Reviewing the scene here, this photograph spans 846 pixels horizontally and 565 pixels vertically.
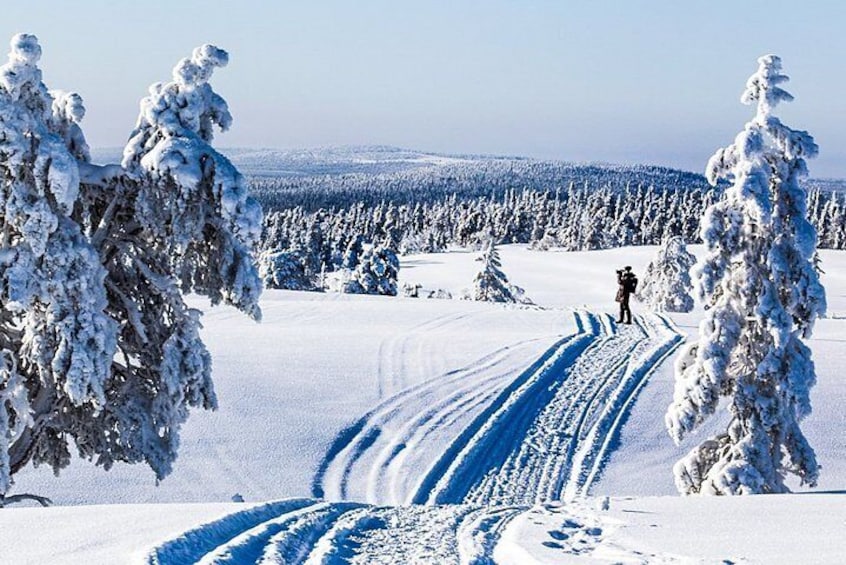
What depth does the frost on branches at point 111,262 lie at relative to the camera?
9.60 metres

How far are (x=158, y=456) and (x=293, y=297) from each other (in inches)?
922

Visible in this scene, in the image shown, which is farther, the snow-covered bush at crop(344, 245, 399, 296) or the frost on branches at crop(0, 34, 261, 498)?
the snow-covered bush at crop(344, 245, 399, 296)

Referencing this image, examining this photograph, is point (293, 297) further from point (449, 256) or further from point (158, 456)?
point (449, 256)

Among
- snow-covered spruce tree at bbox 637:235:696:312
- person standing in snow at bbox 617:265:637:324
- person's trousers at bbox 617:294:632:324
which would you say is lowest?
snow-covered spruce tree at bbox 637:235:696:312

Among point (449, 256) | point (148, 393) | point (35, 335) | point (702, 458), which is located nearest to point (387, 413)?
point (702, 458)

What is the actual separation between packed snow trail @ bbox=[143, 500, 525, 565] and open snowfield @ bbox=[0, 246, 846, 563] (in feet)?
0.10

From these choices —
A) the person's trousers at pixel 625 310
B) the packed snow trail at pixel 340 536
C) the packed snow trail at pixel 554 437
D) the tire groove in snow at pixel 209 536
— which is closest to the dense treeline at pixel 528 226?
the person's trousers at pixel 625 310

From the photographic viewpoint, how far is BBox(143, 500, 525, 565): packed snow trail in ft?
21.8

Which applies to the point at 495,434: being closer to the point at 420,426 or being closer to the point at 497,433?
the point at 497,433

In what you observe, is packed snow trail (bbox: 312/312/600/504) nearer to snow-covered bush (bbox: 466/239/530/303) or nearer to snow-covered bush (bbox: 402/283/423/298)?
snow-covered bush (bbox: 466/239/530/303)

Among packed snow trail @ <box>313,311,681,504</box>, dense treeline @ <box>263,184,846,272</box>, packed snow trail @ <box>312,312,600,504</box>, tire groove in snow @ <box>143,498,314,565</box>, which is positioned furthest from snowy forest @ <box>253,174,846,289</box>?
tire groove in snow @ <box>143,498,314,565</box>

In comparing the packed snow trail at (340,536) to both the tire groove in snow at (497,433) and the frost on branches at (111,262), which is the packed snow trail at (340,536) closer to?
the frost on branches at (111,262)

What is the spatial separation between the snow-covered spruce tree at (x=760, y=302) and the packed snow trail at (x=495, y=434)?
109 inches

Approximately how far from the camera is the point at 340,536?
762 centimetres
